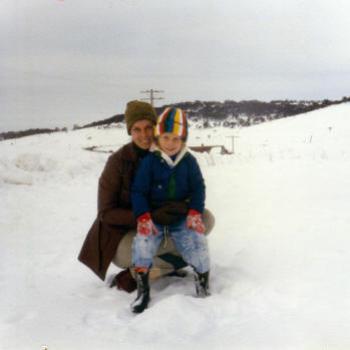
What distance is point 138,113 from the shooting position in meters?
3.61

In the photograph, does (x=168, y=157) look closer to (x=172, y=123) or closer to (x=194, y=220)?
(x=172, y=123)

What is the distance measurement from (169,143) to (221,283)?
42.4 inches

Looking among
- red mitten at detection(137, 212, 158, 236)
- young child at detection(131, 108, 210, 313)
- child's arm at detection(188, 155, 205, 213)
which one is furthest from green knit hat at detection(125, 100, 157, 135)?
red mitten at detection(137, 212, 158, 236)

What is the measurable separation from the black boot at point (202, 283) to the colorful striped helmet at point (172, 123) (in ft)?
3.15

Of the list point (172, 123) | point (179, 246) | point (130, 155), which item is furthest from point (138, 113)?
A: point (179, 246)

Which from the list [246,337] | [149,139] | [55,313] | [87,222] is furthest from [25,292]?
[87,222]

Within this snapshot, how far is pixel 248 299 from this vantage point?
3078 millimetres

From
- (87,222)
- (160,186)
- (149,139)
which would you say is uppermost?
(149,139)

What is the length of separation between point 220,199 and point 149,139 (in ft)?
9.68

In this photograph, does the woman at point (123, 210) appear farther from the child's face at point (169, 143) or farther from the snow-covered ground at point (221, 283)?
the child's face at point (169, 143)

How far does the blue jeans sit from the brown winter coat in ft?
0.78

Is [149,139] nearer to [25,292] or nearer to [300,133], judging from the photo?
[25,292]

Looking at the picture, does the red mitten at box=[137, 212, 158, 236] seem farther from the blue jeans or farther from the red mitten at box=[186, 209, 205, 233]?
the red mitten at box=[186, 209, 205, 233]

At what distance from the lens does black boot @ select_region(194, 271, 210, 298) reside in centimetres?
330
